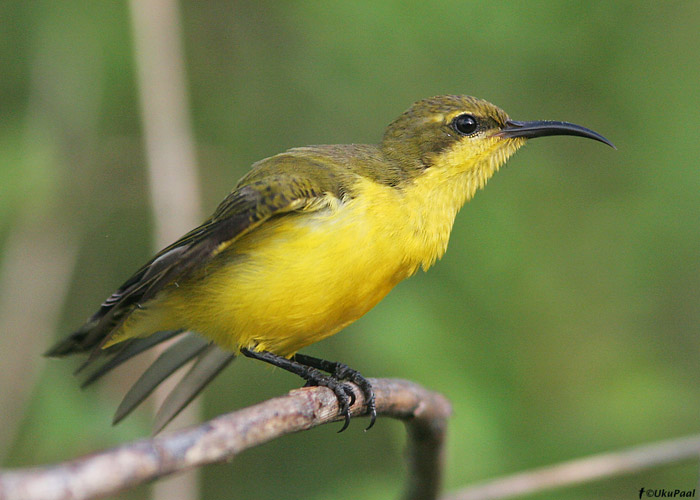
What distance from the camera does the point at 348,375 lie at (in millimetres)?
4152

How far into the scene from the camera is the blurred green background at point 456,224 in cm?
495

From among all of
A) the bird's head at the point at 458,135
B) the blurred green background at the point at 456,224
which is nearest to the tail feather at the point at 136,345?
the blurred green background at the point at 456,224

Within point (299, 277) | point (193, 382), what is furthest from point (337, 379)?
point (193, 382)

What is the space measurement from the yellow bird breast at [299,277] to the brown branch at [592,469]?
1.08 meters

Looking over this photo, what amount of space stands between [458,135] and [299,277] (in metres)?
1.41

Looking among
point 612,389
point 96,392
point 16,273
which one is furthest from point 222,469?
point 612,389

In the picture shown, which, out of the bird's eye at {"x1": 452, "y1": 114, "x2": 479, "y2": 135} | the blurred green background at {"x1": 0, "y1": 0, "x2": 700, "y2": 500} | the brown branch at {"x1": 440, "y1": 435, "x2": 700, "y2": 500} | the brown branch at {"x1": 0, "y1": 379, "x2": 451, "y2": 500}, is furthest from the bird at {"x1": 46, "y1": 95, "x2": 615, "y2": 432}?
the brown branch at {"x1": 440, "y1": 435, "x2": 700, "y2": 500}

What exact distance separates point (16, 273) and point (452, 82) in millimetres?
3540

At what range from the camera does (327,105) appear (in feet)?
23.7

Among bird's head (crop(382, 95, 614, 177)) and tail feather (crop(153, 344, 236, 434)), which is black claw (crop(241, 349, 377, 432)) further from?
bird's head (crop(382, 95, 614, 177))

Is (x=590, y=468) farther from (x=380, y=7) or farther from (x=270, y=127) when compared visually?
(x=270, y=127)

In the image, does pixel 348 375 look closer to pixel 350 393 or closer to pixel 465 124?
pixel 350 393

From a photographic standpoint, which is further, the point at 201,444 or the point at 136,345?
the point at 136,345

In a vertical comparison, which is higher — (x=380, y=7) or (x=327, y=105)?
(x=380, y=7)
